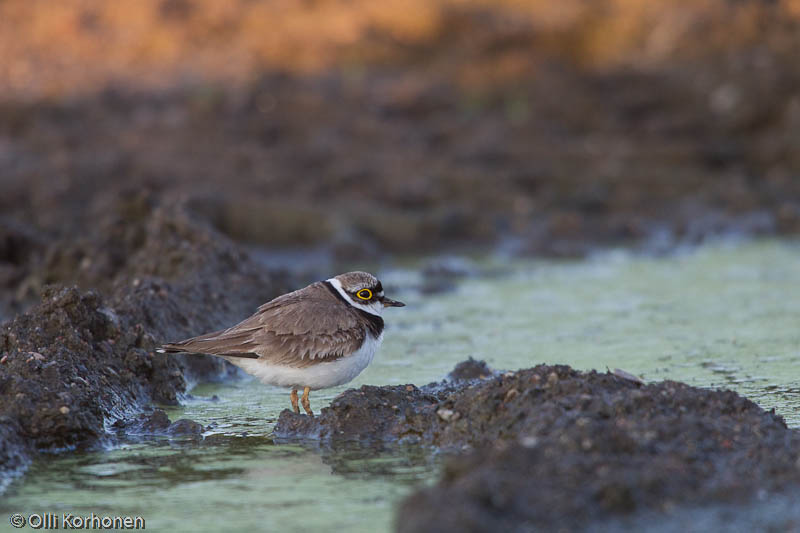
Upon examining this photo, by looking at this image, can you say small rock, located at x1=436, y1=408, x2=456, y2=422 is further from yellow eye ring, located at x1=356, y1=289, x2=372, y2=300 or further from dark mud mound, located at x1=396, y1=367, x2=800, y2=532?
yellow eye ring, located at x1=356, y1=289, x2=372, y2=300

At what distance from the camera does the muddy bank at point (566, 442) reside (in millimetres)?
4359

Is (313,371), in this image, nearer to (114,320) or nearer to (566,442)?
(114,320)

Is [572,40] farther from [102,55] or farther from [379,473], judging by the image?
[379,473]

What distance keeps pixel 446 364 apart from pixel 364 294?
5.08 feet

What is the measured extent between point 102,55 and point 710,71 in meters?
9.84

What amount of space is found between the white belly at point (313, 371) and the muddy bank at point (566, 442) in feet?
0.86

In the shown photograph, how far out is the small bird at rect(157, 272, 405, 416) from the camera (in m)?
6.70

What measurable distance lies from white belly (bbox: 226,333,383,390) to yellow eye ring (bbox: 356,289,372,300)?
39 cm

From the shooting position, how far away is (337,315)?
22.5 feet

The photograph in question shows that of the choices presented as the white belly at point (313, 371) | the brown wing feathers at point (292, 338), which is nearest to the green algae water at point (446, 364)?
the white belly at point (313, 371)

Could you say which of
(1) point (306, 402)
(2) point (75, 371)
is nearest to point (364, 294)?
(1) point (306, 402)

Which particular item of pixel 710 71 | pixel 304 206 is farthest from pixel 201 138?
pixel 710 71

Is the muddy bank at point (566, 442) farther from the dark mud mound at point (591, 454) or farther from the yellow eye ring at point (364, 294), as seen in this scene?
the yellow eye ring at point (364, 294)

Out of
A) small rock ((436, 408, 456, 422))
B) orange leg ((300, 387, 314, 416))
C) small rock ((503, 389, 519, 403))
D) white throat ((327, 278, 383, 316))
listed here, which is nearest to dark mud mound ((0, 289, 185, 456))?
orange leg ((300, 387, 314, 416))
